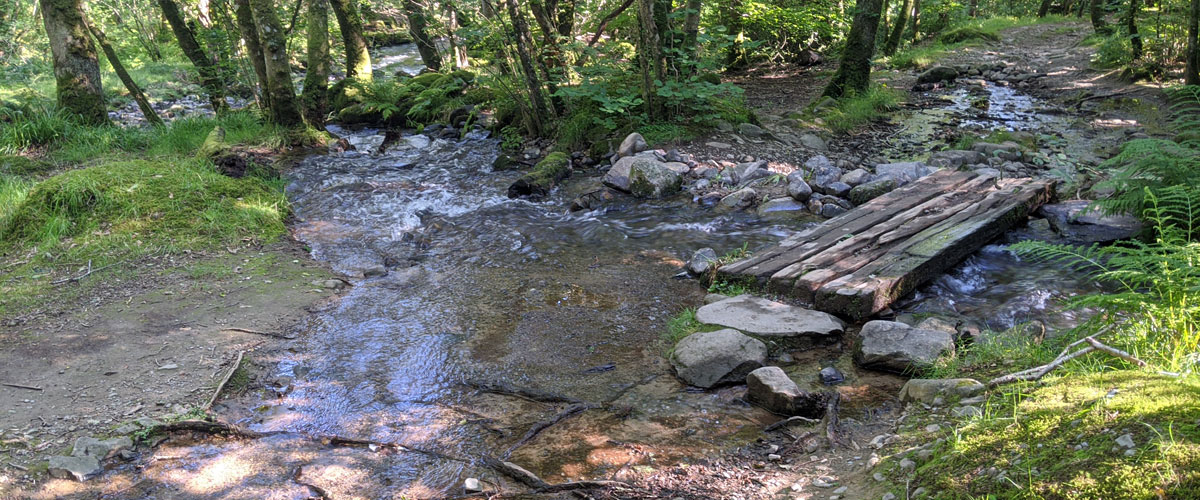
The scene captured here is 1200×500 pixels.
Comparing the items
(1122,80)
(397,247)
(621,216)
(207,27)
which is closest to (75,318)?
(397,247)

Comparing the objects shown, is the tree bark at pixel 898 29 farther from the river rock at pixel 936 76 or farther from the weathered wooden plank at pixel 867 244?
the weathered wooden plank at pixel 867 244

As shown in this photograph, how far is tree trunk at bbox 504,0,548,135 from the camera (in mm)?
9422

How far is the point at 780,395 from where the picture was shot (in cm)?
355

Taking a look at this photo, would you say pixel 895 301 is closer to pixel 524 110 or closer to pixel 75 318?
pixel 75 318

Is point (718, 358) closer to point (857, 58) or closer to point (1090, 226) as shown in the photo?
point (1090, 226)

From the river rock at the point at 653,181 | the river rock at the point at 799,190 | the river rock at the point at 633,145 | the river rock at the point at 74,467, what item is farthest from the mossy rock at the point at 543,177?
the river rock at the point at 74,467

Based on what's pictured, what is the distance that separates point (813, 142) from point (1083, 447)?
790cm

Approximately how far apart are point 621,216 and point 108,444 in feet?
17.2

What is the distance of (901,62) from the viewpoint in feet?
55.2

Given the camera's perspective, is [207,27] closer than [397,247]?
No

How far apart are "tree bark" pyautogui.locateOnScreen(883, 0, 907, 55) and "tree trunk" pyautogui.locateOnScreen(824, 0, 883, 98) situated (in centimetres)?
687

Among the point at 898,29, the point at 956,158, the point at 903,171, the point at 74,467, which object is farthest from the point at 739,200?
the point at 898,29

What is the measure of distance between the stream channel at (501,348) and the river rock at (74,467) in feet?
0.78

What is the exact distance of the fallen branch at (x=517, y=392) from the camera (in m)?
3.87
